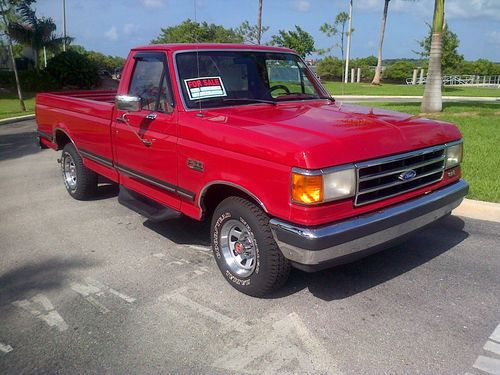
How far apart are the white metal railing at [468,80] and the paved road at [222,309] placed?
40037 mm

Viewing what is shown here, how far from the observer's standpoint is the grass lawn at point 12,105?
704 inches

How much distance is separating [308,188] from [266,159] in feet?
1.28

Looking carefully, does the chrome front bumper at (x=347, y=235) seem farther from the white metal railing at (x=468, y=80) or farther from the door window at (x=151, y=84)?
the white metal railing at (x=468, y=80)

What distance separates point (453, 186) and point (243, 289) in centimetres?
203

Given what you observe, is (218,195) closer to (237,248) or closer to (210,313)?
(237,248)

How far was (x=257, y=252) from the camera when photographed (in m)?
3.51

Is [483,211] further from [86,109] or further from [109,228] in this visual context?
[86,109]

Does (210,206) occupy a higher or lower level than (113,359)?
higher

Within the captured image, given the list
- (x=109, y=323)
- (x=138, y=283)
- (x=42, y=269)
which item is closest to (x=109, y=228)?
(x=42, y=269)

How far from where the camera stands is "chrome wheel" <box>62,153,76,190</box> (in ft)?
21.4

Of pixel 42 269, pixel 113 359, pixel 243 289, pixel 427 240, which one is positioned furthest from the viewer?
pixel 427 240

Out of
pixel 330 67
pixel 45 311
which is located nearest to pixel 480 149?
pixel 45 311

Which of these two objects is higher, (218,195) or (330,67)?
(330,67)

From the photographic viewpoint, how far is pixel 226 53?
4586 mm
